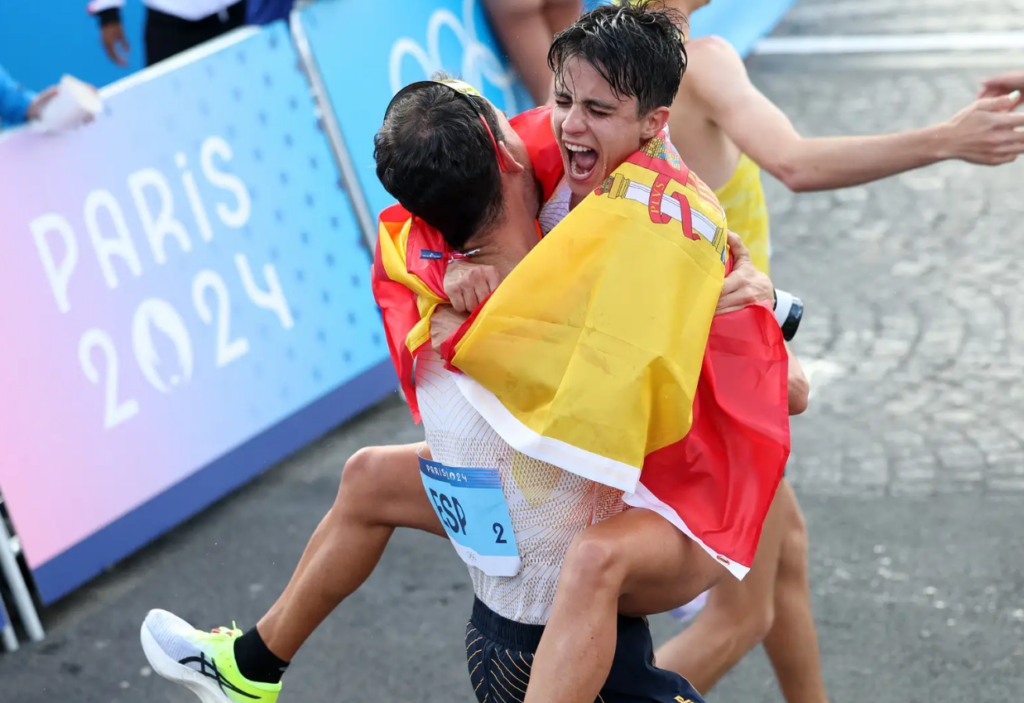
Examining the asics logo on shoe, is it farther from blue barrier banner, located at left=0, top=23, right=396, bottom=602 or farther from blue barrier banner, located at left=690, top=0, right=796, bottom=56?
blue barrier banner, located at left=690, top=0, right=796, bottom=56

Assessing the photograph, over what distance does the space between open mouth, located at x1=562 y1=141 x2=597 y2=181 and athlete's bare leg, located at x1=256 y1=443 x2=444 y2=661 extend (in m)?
0.70

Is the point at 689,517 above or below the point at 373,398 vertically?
above

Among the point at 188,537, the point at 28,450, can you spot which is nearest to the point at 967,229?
the point at 188,537

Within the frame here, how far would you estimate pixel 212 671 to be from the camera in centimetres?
305

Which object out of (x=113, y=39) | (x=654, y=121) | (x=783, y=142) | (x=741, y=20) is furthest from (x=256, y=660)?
(x=741, y=20)

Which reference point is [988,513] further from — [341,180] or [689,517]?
[341,180]

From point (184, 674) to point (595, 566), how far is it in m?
1.19

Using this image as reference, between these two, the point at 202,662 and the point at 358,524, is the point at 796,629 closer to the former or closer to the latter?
the point at 358,524

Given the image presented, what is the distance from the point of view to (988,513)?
4496 millimetres

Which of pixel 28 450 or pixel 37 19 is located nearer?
pixel 28 450

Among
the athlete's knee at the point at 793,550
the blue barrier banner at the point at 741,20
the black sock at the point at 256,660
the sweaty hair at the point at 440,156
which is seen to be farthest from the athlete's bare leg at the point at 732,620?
the blue barrier banner at the point at 741,20

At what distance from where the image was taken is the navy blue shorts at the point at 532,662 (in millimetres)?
2598

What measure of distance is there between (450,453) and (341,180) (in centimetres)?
320

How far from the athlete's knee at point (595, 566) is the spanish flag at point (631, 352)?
0.12 meters
